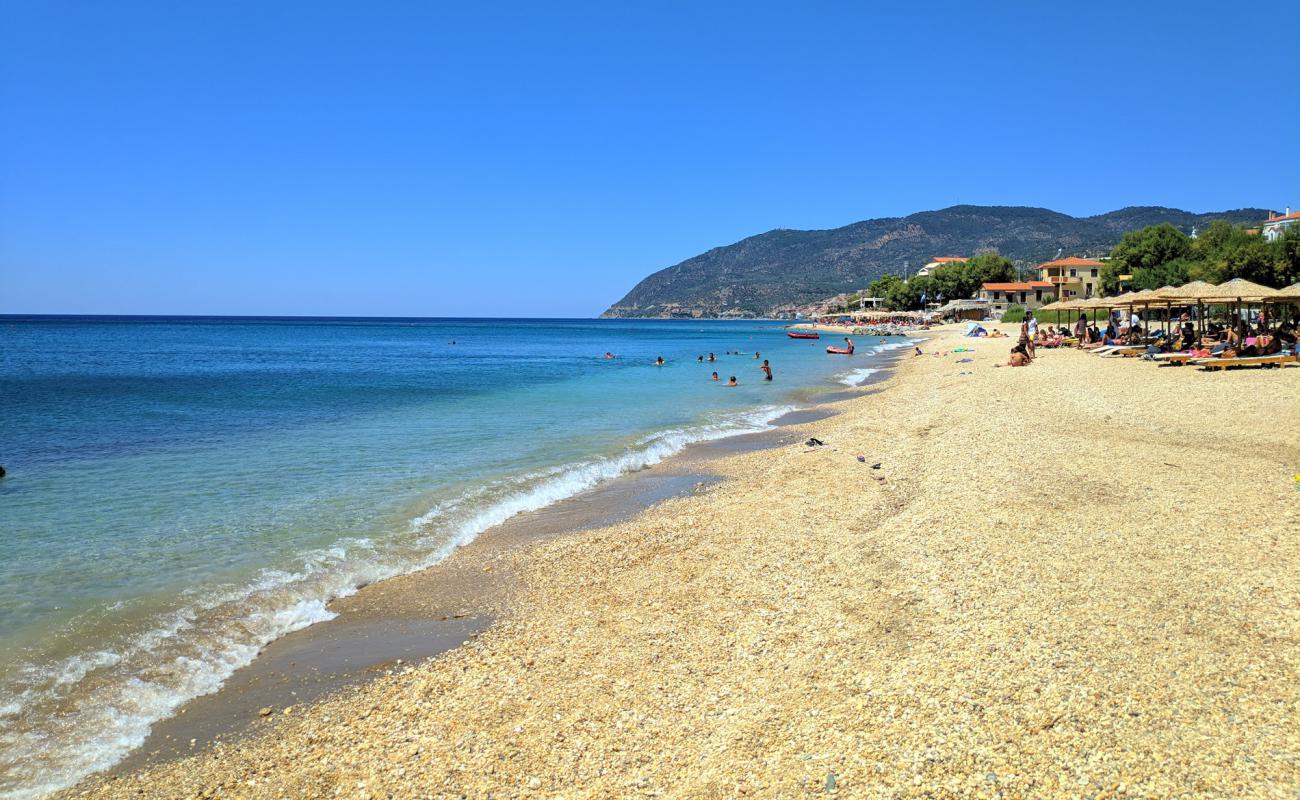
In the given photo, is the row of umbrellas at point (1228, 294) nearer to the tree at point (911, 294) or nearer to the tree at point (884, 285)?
the tree at point (911, 294)

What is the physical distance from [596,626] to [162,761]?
3.29 m

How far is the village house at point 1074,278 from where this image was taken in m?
79.8

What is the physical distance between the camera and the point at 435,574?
8.51 meters

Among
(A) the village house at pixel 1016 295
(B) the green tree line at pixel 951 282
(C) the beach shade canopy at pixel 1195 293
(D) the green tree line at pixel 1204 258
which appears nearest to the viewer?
(C) the beach shade canopy at pixel 1195 293

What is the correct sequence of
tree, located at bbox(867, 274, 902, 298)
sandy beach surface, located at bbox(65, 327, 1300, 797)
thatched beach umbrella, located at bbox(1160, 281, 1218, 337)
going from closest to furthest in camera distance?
sandy beach surface, located at bbox(65, 327, 1300, 797) → thatched beach umbrella, located at bbox(1160, 281, 1218, 337) → tree, located at bbox(867, 274, 902, 298)

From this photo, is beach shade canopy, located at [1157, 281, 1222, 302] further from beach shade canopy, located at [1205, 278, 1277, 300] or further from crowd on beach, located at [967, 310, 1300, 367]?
crowd on beach, located at [967, 310, 1300, 367]

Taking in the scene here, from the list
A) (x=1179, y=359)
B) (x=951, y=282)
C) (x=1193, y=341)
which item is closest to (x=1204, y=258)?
(x=1193, y=341)

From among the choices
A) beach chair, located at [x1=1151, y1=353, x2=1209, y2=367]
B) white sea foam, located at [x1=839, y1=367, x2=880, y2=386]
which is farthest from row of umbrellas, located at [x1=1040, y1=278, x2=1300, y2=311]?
white sea foam, located at [x1=839, y1=367, x2=880, y2=386]

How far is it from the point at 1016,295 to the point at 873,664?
94.9m

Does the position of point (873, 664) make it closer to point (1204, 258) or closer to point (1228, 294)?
point (1228, 294)

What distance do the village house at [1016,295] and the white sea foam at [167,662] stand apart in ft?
281

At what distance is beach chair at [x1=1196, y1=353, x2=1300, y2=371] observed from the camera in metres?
19.8

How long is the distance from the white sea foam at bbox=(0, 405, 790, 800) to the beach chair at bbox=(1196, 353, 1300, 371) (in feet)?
66.8

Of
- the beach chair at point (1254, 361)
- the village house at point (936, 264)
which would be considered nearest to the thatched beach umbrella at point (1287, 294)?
the beach chair at point (1254, 361)
